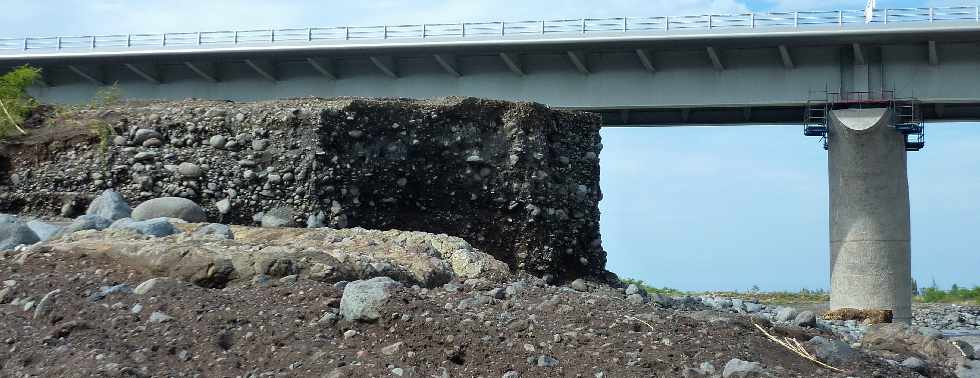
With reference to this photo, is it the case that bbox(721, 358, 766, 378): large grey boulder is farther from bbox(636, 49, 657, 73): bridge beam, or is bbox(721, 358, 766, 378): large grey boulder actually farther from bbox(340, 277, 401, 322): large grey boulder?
bbox(636, 49, 657, 73): bridge beam

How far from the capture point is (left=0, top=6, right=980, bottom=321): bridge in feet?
90.4

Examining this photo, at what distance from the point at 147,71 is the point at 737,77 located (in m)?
15.8

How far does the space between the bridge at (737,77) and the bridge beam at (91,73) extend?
1.44 m

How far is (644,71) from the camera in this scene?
96.0 feet

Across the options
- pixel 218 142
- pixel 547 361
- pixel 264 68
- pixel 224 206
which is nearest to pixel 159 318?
pixel 547 361

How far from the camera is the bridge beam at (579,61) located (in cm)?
2869

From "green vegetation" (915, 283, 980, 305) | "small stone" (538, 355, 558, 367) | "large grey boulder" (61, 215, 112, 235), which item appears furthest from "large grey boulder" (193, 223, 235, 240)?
"green vegetation" (915, 283, 980, 305)

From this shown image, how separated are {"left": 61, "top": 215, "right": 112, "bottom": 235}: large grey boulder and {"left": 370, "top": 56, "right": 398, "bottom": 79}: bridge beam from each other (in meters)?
16.5

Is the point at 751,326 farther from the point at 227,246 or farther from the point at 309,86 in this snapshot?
the point at 309,86

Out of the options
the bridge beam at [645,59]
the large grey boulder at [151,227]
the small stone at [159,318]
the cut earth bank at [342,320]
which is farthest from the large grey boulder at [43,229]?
the bridge beam at [645,59]

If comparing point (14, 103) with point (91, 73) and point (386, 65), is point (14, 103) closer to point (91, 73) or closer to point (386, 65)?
point (386, 65)

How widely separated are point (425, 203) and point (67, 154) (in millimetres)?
5520

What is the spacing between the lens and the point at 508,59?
29.1 meters

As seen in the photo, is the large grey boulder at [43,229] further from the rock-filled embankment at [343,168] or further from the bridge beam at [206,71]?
the bridge beam at [206,71]
